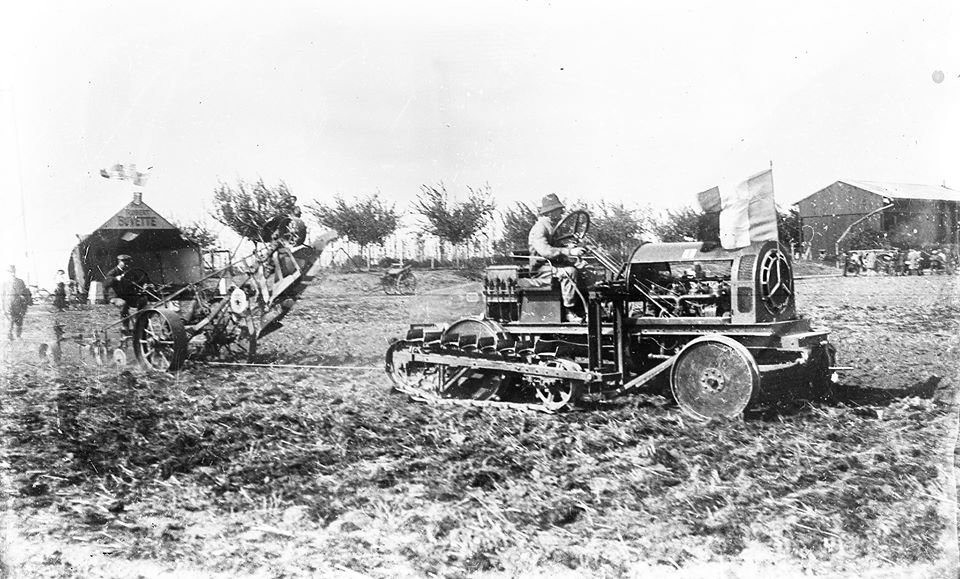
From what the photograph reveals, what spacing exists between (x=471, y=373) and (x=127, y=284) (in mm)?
4118

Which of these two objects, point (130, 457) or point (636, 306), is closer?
point (130, 457)

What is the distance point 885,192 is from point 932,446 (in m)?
3.15

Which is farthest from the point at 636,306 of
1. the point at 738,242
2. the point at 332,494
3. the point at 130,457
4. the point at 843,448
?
the point at 130,457

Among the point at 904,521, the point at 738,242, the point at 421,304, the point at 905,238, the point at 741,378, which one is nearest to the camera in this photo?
the point at 904,521

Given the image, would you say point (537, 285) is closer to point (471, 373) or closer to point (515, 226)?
point (471, 373)

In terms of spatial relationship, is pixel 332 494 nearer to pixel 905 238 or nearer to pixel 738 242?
pixel 738 242

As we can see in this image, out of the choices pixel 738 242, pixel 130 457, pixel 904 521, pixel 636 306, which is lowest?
pixel 904 521

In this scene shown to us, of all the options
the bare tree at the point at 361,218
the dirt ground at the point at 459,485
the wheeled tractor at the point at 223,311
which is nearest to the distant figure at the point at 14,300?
the dirt ground at the point at 459,485

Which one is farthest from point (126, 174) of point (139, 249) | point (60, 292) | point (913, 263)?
point (913, 263)

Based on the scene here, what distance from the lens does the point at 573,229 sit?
6.55 m

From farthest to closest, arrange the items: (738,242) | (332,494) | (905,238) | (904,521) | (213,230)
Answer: (905,238) → (213,230) → (738,242) → (332,494) → (904,521)

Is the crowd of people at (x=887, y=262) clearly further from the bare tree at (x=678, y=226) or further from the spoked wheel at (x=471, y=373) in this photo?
the spoked wheel at (x=471, y=373)

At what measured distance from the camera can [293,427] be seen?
5.44 meters

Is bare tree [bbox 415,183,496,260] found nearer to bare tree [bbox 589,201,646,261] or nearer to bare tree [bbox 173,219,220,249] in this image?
bare tree [bbox 589,201,646,261]
